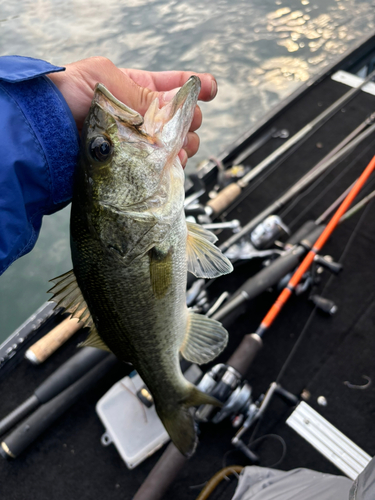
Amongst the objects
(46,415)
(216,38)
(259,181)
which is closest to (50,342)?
(46,415)

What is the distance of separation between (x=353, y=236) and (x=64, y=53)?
811 centimetres

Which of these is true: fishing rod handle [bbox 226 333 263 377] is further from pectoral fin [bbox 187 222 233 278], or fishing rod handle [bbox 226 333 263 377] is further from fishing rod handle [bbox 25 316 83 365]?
fishing rod handle [bbox 25 316 83 365]

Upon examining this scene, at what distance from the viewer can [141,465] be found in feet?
8.87

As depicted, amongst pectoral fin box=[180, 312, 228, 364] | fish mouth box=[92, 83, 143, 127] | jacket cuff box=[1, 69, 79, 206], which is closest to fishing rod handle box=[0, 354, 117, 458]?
pectoral fin box=[180, 312, 228, 364]

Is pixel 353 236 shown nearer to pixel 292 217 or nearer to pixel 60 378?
pixel 292 217

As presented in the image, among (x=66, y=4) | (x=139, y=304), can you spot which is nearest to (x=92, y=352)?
(x=139, y=304)

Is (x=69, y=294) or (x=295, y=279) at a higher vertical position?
(x=69, y=294)

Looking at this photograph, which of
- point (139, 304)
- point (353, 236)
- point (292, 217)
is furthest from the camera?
point (292, 217)

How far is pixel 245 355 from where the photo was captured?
2.57 metres

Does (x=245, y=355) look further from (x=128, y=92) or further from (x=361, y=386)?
(x=128, y=92)

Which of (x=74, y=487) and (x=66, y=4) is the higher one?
(x=66, y=4)

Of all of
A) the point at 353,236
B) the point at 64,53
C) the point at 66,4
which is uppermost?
the point at 66,4

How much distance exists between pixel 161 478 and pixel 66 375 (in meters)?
0.99

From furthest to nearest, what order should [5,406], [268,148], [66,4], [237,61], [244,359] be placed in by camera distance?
[66,4]
[237,61]
[268,148]
[5,406]
[244,359]
